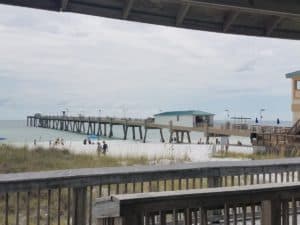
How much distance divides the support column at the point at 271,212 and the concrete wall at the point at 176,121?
59115 mm

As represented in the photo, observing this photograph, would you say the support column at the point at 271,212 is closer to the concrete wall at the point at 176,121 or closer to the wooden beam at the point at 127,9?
the wooden beam at the point at 127,9

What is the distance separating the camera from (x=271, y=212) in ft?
7.71

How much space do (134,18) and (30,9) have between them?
3.25 ft

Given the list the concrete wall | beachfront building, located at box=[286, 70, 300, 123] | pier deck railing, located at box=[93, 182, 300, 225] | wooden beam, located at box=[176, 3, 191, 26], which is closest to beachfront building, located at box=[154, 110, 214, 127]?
the concrete wall

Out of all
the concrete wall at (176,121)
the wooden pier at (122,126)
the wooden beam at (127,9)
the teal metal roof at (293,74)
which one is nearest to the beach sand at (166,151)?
the wooden pier at (122,126)

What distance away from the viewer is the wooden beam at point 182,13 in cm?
434

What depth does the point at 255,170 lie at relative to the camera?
4730mm

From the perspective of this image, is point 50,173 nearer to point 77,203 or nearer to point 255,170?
point 77,203

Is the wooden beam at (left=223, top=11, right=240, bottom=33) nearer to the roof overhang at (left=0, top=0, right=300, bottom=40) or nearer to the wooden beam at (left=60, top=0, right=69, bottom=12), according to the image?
the roof overhang at (left=0, top=0, right=300, bottom=40)

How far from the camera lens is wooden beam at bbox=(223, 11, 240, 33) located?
15.1 feet

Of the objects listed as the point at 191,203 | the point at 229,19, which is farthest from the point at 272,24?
the point at 191,203

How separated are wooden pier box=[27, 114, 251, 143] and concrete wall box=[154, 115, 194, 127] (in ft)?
3.67

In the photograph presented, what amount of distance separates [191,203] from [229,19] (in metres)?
2.96

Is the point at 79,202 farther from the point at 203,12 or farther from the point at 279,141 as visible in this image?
the point at 279,141
